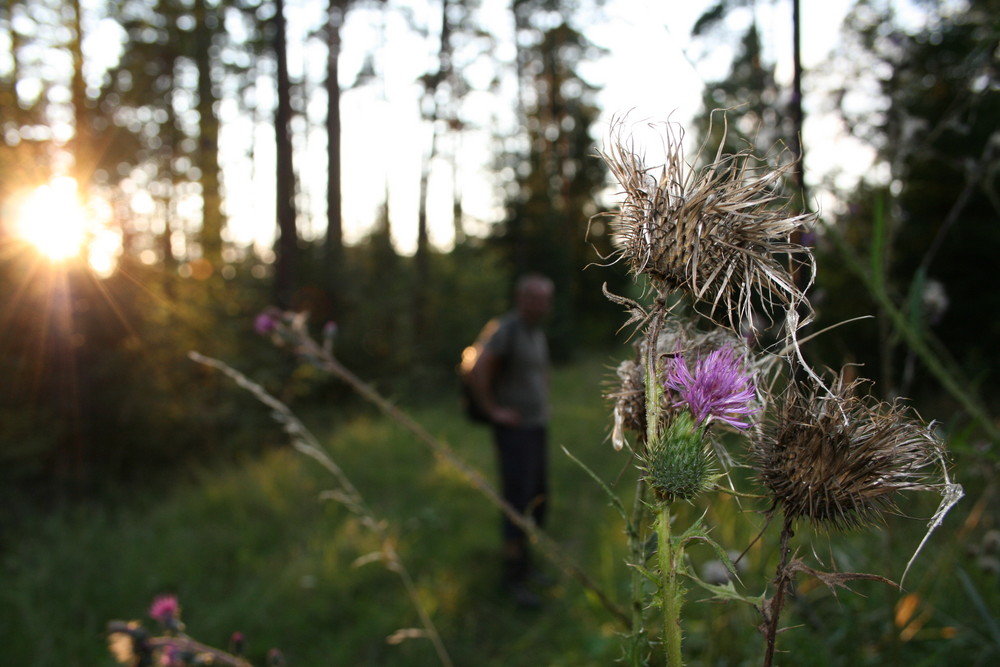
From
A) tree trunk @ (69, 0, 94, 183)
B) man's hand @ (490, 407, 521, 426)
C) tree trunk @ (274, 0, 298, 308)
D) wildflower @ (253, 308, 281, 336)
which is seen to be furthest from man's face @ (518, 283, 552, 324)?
tree trunk @ (274, 0, 298, 308)

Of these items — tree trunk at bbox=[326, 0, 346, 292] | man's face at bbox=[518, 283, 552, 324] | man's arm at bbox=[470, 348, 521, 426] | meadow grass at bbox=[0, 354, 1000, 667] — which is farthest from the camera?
tree trunk at bbox=[326, 0, 346, 292]

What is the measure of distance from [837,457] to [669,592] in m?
0.29

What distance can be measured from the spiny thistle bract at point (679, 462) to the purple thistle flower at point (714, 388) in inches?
0.8

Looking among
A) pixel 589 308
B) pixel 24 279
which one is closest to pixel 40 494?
pixel 24 279

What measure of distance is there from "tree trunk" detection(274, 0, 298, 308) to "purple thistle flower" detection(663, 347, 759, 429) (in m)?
12.2

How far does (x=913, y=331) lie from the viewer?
1.44 metres

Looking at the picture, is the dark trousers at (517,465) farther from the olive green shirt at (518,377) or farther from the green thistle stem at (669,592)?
the green thistle stem at (669,592)

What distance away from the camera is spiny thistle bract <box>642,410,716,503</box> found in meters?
0.73

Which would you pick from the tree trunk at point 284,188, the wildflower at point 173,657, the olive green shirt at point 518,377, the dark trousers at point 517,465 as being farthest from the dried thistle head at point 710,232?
the tree trunk at point 284,188

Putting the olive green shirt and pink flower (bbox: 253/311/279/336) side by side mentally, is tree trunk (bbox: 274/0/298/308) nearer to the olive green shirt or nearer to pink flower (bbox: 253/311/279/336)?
the olive green shirt

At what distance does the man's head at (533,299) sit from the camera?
5410 mm

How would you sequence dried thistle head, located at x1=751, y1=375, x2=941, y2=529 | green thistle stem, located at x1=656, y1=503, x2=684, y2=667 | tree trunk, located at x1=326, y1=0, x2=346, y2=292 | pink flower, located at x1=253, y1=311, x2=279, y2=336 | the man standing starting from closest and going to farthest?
green thistle stem, located at x1=656, y1=503, x2=684, y2=667
dried thistle head, located at x1=751, y1=375, x2=941, y2=529
pink flower, located at x1=253, y1=311, x2=279, y2=336
the man standing
tree trunk, located at x1=326, y1=0, x2=346, y2=292

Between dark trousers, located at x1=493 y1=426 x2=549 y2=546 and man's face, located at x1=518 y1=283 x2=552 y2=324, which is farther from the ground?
man's face, located at x1=518 y1=283 x2=552 y2=324

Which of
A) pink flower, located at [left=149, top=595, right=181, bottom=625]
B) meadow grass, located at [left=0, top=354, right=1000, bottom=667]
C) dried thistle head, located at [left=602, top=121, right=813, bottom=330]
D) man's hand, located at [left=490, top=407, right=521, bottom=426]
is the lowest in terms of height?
meadow grass, located at [left=0, top=354, right=1000, bottom=667]
